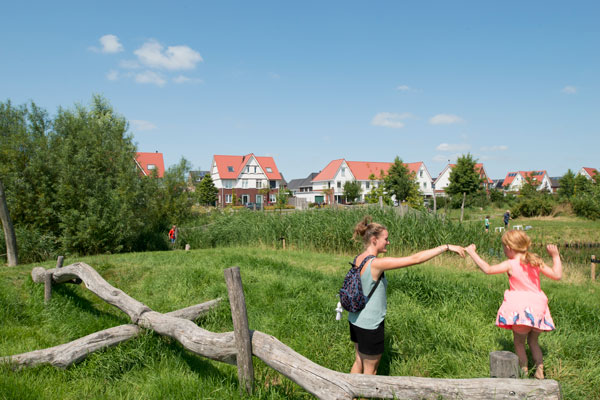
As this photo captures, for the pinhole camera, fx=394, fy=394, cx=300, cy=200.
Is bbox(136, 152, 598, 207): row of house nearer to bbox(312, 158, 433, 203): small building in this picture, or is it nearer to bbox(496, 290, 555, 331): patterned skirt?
bbox(312, 158, 433, 203): small building

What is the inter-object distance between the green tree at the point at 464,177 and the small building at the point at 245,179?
29743 mm

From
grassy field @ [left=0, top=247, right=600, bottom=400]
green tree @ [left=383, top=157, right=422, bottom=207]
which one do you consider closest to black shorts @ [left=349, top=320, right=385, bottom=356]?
grassy field @ [left=0, top=247, right=600, bottom=400]

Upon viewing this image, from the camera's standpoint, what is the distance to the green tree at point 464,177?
4200cm

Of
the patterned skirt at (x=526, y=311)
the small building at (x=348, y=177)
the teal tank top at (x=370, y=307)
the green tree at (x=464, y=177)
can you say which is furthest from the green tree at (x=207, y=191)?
the patterned skirt at (x=526, y=311)

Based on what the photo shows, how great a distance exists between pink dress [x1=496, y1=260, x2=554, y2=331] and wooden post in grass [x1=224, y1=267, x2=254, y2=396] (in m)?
2.40

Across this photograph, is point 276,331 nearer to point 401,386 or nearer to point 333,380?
point 333,380

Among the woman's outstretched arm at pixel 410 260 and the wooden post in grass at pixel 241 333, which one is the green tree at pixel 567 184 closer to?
the woman's outstretched arm at pixel 410 260

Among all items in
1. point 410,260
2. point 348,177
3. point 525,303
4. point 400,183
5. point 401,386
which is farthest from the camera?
point 348,177

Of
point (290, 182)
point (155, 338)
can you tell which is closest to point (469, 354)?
point (155, 338)

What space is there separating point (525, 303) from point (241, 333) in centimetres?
264

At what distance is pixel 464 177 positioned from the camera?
4197cm

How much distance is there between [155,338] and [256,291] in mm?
2565

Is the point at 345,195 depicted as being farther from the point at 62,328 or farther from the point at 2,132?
the point at 62,328

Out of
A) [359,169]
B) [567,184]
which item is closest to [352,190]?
[359,169]
